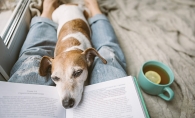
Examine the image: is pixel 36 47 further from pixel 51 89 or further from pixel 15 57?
pixel 51 89

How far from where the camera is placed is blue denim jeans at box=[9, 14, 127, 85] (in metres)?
0.83

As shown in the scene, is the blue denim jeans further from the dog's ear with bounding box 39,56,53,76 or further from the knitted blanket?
the knitted blanket

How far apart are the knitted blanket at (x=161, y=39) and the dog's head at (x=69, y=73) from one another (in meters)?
0.43

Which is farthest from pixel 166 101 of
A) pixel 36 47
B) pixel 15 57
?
pixel 15 57

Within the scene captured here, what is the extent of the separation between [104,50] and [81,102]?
429 mm

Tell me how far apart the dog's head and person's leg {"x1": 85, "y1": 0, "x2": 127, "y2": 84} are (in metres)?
0.09

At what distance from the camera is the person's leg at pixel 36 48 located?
0.81m

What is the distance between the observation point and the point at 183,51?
110 centimetres

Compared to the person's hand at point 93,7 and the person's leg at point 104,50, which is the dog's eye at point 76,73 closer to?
the person's leg at point 104,50

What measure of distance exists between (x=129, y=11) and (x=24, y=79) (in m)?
1.13

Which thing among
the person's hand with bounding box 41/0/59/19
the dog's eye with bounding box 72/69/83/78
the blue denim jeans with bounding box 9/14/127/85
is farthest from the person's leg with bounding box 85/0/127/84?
the person's hand with bounding box 41/0/59/19

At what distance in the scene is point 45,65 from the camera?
0.85 metres

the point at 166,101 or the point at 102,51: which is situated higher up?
the point at 102,51

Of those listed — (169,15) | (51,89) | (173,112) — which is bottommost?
(173,112)
